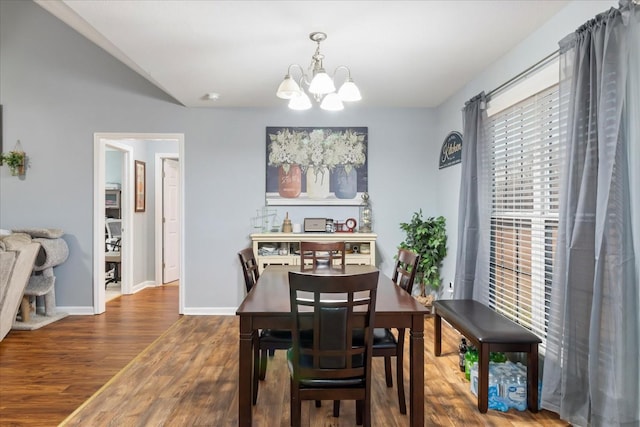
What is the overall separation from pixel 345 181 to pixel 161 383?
9.11 ft

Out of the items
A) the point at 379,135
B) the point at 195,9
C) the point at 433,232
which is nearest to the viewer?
the point at 195,9

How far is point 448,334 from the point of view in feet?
12.2

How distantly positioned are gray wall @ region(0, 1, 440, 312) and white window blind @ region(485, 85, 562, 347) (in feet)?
6.90

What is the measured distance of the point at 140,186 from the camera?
5.77 meters

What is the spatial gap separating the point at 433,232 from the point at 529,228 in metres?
1.54

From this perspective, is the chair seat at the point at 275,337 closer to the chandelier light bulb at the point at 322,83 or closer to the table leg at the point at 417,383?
the table leg at the point at 417,383

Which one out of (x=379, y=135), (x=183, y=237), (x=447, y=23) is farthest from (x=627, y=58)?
(x=183, y=237)

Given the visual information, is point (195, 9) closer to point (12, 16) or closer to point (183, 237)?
point (183, 237)

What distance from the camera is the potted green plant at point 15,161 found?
4.27 metres

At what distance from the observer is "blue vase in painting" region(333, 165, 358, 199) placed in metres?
4.48

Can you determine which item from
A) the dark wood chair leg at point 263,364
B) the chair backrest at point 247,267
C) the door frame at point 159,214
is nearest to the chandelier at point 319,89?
the chair backrest at point 247,267

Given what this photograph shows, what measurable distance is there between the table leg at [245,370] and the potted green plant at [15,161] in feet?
13.2

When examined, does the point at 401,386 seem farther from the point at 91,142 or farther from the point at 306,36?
the point at 91,142

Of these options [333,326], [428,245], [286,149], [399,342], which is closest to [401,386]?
[399,342]
